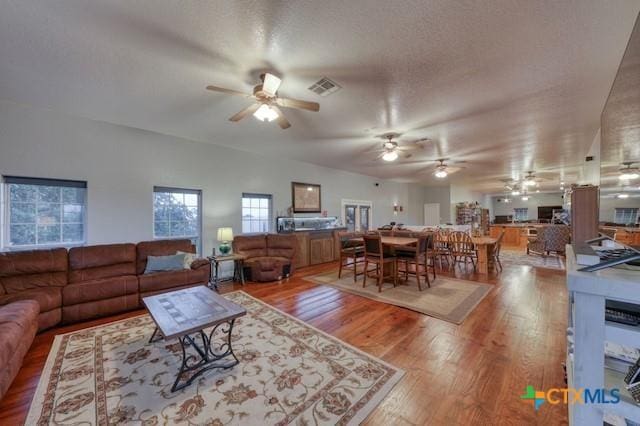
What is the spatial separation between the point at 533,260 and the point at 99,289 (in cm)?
939

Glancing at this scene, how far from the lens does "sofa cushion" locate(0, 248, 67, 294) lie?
2799mm

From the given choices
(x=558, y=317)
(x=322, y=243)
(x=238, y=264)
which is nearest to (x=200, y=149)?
(x=238, y=264)

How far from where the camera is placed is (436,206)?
428 inches

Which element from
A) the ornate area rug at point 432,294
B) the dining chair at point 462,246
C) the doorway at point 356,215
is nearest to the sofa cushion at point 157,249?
the ornate area rug at point 432,294

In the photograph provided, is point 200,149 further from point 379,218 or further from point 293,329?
point 379,218

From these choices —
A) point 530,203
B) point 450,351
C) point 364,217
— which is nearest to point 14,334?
point 450,351

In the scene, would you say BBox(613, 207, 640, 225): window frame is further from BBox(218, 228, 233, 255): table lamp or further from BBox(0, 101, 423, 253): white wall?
BBox(218, 228, 233, 255): table lamp

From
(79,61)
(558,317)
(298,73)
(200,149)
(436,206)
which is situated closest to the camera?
(79,61)

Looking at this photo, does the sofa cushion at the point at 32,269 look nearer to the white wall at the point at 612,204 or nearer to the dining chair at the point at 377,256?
the dining chair at the point at 377,256

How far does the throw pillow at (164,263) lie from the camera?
359 cm

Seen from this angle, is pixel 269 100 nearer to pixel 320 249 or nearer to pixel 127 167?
pixel 127 167

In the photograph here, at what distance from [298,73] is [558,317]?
13.9ft

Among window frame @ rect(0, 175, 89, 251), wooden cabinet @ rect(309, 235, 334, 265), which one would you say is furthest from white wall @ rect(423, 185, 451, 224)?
window frame @ rect(0, 175, 89, 251)

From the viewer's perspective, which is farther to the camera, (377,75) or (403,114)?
(403,114)
